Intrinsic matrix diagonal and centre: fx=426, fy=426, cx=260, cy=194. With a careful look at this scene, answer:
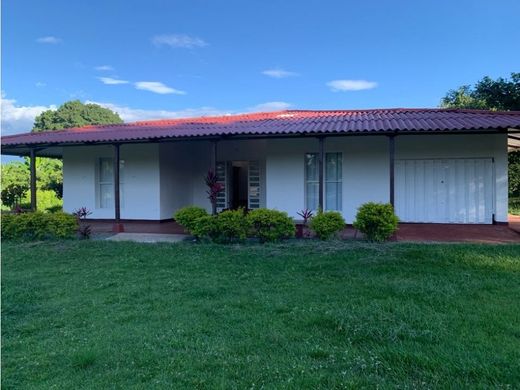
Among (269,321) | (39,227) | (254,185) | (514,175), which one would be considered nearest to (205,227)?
(39,227)

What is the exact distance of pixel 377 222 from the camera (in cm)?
887

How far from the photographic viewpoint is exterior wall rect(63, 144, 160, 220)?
1345cm

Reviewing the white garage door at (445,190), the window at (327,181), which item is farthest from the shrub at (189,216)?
the white garage door at (445,190)

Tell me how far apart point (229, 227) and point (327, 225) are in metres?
2.13

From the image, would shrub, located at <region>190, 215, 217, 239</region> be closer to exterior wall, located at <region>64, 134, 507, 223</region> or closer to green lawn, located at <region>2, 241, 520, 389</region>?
green lawn, located at <region>2, 241, 520, 389</region>

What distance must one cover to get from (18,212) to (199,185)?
5710 mm

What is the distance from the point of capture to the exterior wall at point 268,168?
1168cm

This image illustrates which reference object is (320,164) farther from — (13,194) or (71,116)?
(71,116)

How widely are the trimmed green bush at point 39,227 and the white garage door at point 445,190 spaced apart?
8.73 m

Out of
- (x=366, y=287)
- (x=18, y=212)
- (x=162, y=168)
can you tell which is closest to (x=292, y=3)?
(x=162, y=168)

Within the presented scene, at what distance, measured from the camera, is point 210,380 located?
321 cm

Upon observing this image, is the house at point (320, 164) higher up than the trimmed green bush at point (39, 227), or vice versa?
the house at point (320, 164)

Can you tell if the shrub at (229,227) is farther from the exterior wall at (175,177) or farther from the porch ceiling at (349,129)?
the exterior wall at (175,177)

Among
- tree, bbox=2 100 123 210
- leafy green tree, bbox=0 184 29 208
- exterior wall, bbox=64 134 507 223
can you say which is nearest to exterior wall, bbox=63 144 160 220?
exterior wall, bbox=64 134 507 223
